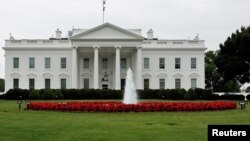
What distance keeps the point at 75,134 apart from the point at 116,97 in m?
41.4

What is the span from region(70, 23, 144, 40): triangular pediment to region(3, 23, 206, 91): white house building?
3211 mm

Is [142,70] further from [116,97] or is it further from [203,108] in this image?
[203,108]

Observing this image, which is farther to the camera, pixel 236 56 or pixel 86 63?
pixel 86 63

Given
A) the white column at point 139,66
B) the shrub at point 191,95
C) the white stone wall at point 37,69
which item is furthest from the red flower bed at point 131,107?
the white stone wall at point 37,69

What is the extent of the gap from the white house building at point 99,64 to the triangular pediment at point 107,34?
10.5ft

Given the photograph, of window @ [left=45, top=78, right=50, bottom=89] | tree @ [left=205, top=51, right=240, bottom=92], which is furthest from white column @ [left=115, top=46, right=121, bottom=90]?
tree @ [left=205, top=51, right=240, bottom=92]

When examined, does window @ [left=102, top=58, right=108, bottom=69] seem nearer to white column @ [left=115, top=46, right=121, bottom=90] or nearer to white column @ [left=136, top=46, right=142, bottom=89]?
white column @ [left=115, top=46, right=121, bottom=90]

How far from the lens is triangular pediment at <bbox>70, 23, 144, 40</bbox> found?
203 feet

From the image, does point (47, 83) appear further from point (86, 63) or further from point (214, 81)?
point (214, 81)

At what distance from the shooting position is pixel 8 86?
6638 centimetres

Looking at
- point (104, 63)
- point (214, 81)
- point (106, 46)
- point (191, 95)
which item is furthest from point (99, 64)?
point (214, 81)

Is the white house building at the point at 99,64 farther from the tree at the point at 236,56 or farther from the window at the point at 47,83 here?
the tree at the point at 236,56

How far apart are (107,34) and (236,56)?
1645 cm

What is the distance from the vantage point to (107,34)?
62.5 metres
